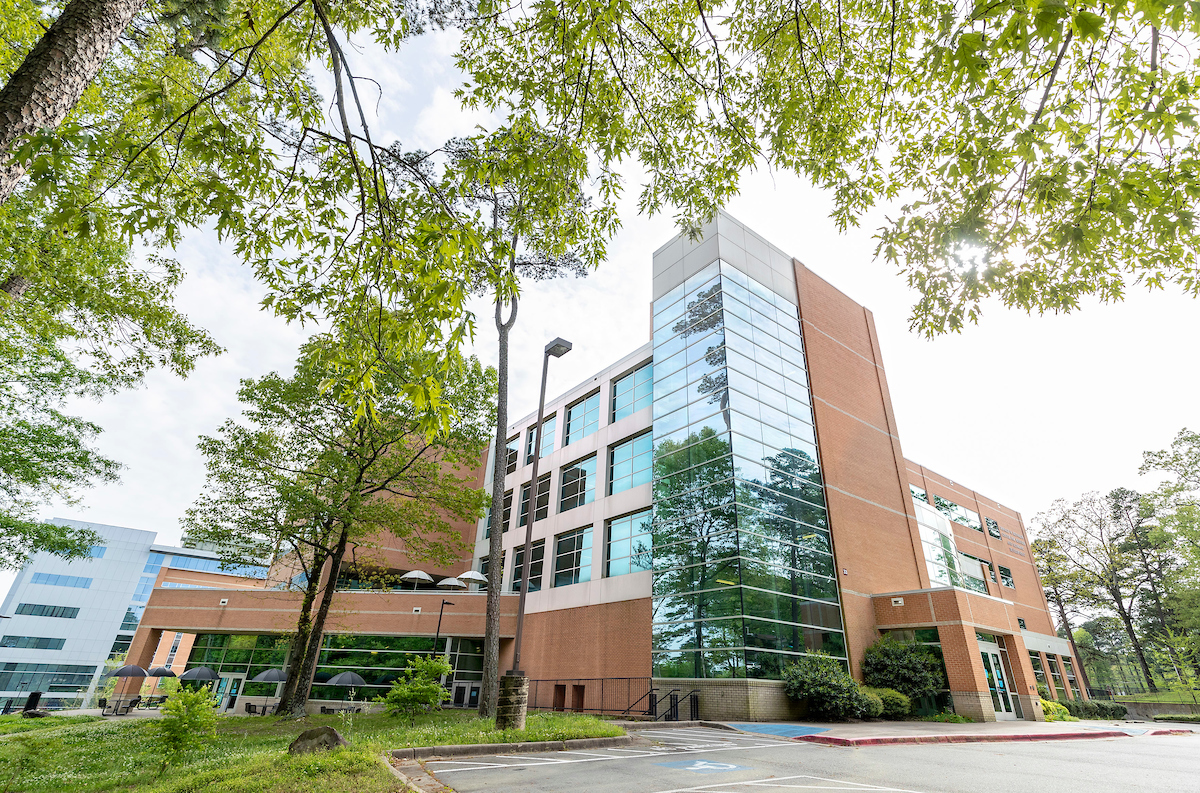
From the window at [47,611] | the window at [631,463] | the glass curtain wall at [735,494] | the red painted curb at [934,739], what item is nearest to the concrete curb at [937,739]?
the red painted curb at [934,739]

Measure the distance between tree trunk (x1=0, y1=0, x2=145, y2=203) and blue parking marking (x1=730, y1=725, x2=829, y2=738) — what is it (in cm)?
1502

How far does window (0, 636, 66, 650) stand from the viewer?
59312mm

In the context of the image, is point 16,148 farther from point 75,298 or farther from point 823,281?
point 823,281

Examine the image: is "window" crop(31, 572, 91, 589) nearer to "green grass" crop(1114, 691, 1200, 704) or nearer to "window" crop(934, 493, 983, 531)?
"window" crop(934, 493, 983, 531)

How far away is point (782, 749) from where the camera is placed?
1022cm

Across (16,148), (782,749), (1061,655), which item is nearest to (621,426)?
(782,749)

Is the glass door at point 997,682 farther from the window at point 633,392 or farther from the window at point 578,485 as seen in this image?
the window at point 578,485

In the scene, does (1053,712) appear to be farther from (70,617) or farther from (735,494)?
(70,617)

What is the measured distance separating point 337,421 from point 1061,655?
148ft

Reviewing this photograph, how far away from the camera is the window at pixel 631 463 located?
→ 76.6 ft

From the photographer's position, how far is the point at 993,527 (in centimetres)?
3747

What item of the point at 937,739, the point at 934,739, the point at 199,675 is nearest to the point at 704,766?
the point at 934,739

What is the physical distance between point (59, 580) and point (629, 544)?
75.7 metres

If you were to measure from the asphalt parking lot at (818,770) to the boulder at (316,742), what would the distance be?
1276 mm
